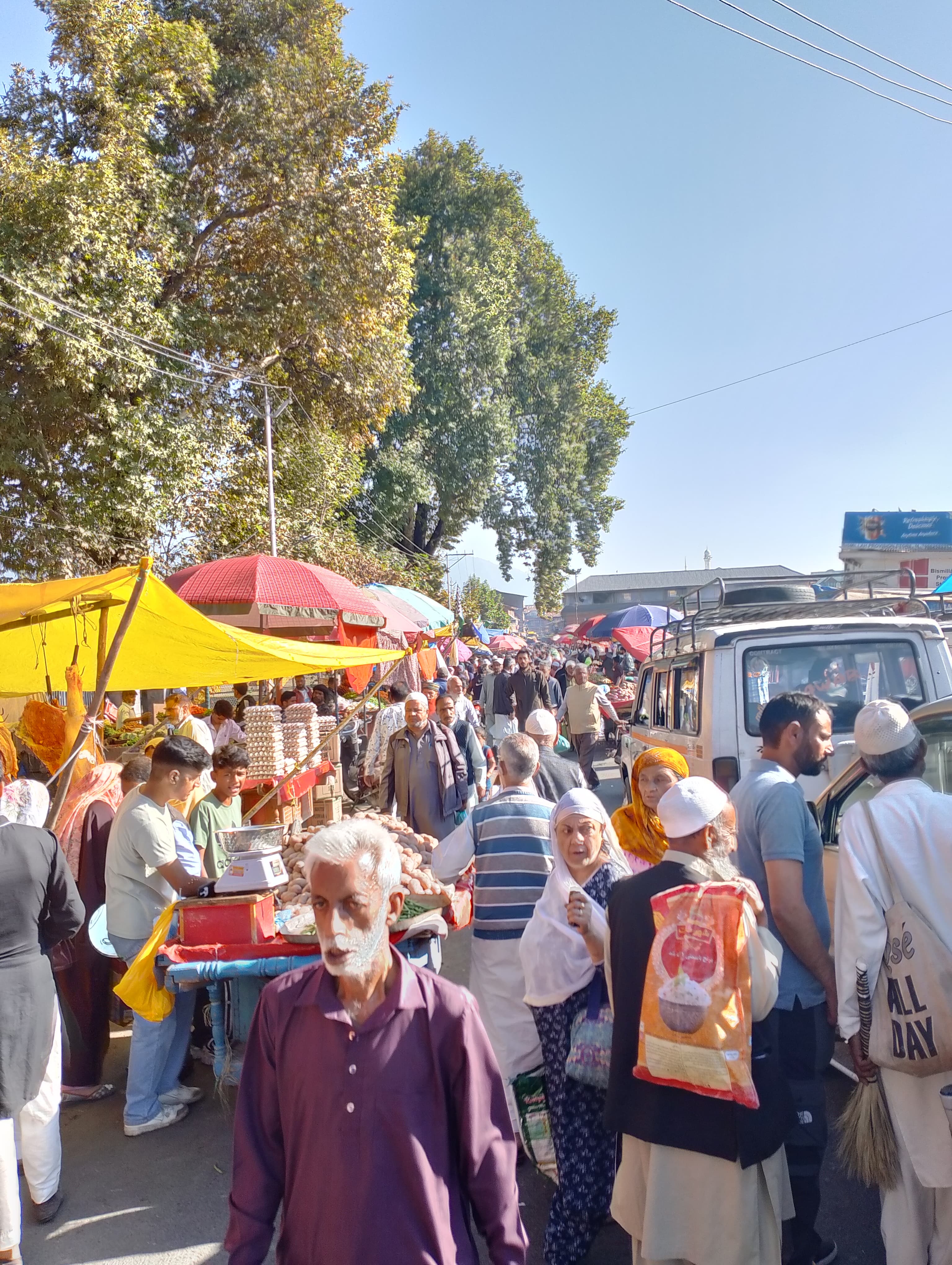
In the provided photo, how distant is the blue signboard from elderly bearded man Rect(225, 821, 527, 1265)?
45.1 metres

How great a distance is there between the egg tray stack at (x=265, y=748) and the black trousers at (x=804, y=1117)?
560cm

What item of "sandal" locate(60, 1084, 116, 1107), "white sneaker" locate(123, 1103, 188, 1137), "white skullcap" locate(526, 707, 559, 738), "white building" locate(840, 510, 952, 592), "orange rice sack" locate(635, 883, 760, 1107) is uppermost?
"white building" locate(840, 510, 952, 592)

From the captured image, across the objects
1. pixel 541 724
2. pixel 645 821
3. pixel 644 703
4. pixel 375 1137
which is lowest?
pixel 375 1137

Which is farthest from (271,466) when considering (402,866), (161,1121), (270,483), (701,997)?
(701,997)

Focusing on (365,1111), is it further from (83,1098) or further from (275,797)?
(275,797)

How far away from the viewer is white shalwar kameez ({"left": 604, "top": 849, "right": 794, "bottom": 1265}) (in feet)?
8.32

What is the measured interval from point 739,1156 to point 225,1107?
294 centimetres

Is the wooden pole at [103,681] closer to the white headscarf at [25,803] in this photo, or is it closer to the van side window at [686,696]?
the white headscarf at [25,803]

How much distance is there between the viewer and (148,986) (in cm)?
417

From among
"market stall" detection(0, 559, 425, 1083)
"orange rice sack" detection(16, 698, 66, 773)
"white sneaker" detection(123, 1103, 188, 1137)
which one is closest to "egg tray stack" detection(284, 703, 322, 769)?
"market stall" detection(0, 559, 425, 1083)

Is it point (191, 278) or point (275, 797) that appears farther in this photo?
point (191, 278)

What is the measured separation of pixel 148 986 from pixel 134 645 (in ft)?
11.4

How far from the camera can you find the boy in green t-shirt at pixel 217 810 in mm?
5285

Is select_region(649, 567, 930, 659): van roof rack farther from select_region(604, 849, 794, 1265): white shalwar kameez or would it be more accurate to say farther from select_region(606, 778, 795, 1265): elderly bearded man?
select_region(604, 849, 794, 1265): white shalwar kameez
